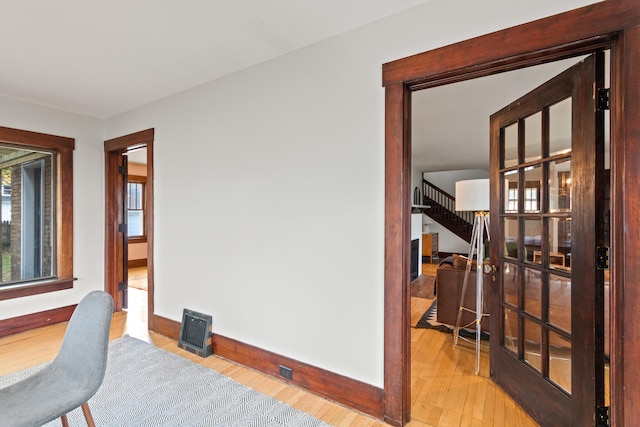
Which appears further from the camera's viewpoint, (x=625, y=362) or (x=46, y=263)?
(x=46, y=263)

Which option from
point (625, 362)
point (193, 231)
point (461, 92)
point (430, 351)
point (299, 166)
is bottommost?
point (430, 351)

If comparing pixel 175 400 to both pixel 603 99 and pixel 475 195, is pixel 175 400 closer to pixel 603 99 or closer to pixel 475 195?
pixel 475 195

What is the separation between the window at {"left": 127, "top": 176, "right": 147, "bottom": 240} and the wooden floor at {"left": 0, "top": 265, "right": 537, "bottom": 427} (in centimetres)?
426

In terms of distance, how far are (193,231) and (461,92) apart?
2.91m

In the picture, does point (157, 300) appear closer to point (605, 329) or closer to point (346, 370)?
point (346, 370)

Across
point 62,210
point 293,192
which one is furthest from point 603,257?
point 62,210

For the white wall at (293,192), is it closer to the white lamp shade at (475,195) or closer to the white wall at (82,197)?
the white wall at (82,197)

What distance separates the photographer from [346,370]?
2.04 metres

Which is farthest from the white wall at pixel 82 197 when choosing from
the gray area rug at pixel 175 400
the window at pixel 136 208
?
the window at pixel 136 208

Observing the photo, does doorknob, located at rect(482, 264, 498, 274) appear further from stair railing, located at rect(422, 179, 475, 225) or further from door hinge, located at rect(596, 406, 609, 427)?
stair railing, located at rect(422, 179, 475, 225)

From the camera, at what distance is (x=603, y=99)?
149 centimetres

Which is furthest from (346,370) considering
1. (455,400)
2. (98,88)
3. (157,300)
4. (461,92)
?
(98,88)

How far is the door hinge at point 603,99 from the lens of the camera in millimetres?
1484

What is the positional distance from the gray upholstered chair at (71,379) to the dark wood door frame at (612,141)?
4.93 ft
